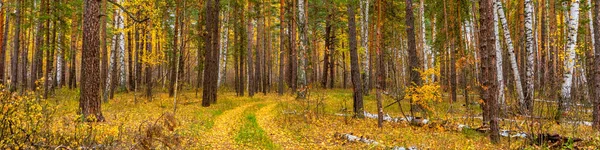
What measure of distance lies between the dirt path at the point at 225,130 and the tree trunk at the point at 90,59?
3180 millimetres

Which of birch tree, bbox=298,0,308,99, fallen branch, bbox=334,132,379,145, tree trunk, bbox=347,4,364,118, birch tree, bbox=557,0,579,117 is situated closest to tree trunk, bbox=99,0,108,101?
birch tree, bbox=298,0,308,99

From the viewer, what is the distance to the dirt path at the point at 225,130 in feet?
26.1

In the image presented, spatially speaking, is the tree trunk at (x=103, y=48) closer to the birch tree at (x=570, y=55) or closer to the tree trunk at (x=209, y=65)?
the tree trunk at (x=209, y=65)

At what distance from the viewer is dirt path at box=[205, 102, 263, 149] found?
797 centimetres

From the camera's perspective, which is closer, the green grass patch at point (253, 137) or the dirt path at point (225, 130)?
the green grass patch at point (253, 137)

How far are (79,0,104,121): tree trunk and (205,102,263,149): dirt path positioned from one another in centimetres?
318

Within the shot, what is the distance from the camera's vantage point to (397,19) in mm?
20656

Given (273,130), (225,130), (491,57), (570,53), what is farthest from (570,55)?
(225,130)

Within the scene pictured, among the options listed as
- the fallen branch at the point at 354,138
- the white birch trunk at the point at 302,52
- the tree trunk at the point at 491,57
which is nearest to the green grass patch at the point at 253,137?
the fallen branch at the point at 354,138

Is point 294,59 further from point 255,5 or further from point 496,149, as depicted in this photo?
point 496,149

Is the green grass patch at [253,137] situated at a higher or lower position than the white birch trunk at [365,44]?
lower

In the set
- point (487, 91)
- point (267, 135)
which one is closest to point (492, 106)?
point (487, 91)

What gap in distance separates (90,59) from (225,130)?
4.03 metres

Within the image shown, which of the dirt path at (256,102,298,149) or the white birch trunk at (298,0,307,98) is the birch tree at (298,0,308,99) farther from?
the dirt path at (256,102,298,149)
